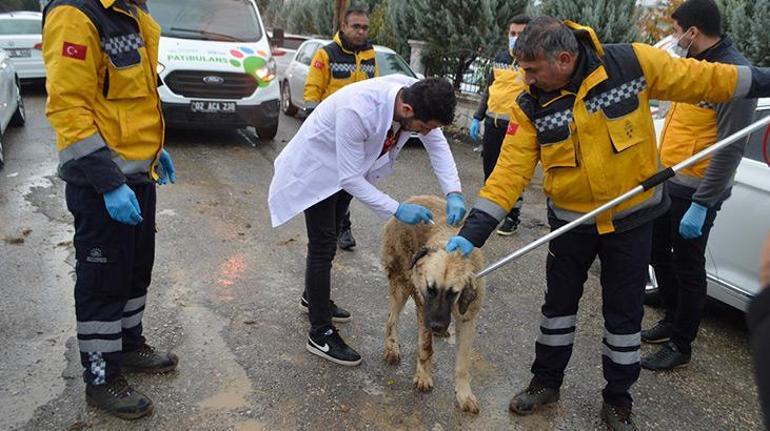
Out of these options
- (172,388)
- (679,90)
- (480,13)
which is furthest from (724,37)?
(480,13)

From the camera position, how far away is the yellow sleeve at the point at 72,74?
2.44 metres

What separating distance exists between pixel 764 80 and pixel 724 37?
2.17ft

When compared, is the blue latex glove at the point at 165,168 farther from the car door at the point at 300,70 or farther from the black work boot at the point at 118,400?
the car door at the point at 300,70

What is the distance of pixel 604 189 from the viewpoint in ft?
9.16

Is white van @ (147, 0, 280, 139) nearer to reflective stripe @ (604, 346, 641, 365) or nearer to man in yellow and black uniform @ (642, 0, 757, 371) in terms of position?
man in yellow and black uniform @ (642, 0, 757, 371)

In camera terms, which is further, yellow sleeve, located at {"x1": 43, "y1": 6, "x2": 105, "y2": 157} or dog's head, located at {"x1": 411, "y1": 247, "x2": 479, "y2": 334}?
dog's head, located at {"x1": 411, "y1": 247, "x2": 479, "y2": 334}

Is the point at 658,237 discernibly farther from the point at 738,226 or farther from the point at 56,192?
the point at 56,192

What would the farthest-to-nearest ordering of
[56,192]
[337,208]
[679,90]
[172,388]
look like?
[56,192]
[337,208]
[172,388]
[679,90]

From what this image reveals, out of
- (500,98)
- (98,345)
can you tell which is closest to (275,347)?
(98,345)

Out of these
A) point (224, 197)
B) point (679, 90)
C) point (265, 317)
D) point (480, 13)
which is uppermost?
point (679, 90)

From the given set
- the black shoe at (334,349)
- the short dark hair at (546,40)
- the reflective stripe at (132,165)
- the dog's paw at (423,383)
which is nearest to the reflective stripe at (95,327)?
the reflective stripe at (132,165)

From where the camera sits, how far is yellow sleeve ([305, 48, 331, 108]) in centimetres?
559

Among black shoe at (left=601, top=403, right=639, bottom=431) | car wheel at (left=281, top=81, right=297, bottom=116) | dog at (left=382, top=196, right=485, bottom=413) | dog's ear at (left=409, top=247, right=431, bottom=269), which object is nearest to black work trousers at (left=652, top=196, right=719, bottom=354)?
black shoe at (left=601, top=403, right=639, bottom=431)

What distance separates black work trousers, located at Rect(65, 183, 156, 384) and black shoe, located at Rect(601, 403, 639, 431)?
2610 mm
